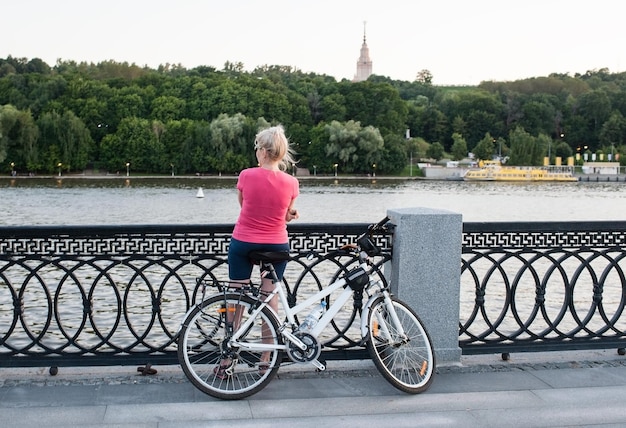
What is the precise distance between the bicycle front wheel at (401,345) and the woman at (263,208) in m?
0.67

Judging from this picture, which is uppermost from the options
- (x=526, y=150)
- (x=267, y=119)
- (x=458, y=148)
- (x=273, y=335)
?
(x=267, y=119)

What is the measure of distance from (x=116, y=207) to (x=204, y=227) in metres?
44.9

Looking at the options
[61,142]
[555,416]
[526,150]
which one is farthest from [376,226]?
[526,150]

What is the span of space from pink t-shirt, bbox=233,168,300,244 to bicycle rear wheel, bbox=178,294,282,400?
40 cm

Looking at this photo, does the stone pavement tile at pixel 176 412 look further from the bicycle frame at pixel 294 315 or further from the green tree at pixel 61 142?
the green tree at pixel 61 142

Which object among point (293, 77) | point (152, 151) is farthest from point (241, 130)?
point (293, 77)

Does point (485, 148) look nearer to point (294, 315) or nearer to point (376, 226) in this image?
point (376, 226)

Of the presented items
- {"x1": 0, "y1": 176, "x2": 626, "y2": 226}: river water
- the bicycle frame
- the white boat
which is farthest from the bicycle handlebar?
the white boat

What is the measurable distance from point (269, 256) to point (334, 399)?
951mm

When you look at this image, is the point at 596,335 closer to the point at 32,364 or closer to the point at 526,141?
the point at 32,364

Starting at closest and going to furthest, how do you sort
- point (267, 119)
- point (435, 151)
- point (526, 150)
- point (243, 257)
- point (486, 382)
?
point (243, 257) → point (486, 382) → point (267, 119) → point (526, 150) → point (435, 151)

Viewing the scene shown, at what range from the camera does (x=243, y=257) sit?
4941 mm

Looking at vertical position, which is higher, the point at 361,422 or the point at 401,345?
the point at 401,345

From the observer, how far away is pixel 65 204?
166 feet
